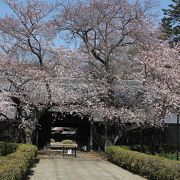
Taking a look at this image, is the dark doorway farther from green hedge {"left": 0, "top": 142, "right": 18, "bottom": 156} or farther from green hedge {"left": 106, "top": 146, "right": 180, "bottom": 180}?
green hedge {"left": 106, "top": 146, "right": 180, "bottom": 180}

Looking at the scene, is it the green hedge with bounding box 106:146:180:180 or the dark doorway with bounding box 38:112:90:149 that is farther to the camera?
the dark doorway with bounding box 38:112:90:149

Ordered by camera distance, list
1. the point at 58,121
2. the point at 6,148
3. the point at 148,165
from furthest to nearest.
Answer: the point at 58,121
the point at 6,148
the point at 148,165

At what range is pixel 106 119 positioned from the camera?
26.6 metres

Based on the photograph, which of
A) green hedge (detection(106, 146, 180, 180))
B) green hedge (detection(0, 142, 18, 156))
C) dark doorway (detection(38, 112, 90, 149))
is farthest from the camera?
dark doorway (detection(38, 112, 90, 149))

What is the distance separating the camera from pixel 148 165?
15.2 metres

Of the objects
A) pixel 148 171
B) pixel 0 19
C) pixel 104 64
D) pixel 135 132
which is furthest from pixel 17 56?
pixel 148 171

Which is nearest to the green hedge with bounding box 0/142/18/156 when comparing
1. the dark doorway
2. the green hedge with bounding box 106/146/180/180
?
the green hedge with bounding box 106/146/180/180

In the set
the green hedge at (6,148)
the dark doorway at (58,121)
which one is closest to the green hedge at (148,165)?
the green hedge at (6,148)

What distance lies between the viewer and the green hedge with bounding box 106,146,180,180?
12719mm

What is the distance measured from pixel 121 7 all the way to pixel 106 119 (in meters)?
7.45

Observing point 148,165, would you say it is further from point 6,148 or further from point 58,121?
point 58,121

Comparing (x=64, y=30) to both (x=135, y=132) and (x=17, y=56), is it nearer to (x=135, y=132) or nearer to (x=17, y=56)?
(x=17, y=56)

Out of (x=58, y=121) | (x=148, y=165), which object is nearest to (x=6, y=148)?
(x=148, y=165)

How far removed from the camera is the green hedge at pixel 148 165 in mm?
12719
